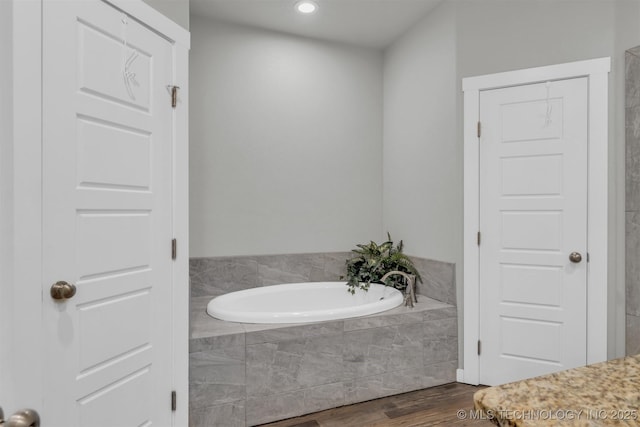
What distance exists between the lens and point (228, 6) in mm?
2908

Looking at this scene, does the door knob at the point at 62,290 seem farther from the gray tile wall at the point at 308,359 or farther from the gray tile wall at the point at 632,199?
the gray tile wall at the point at 632,199

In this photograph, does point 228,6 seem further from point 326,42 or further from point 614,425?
point 614,425

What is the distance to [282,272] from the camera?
3293 millimetres

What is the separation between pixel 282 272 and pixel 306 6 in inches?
89.0

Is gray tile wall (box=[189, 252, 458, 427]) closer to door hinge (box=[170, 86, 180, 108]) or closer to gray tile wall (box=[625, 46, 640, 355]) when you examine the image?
gray tile wall (box=[625, 46, 640, 355])

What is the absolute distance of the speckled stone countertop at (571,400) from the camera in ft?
1.82

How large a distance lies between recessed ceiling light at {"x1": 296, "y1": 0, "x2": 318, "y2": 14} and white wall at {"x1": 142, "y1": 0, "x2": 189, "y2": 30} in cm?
120

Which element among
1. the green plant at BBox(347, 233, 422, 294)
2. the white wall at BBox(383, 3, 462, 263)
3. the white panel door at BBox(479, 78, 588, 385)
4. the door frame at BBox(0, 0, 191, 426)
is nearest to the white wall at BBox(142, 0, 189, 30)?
the door frame at BBox(0, 0, 191, 426)

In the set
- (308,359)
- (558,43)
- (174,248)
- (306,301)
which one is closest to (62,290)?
(174,248)

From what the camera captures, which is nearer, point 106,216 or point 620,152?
point 106,216

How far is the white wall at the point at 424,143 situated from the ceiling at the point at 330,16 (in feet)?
0.60

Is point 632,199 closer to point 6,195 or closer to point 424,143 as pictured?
point 424,143

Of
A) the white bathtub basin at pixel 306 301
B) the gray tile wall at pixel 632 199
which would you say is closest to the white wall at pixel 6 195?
the white bathtub basin at pixel 306 301

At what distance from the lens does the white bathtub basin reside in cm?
239
